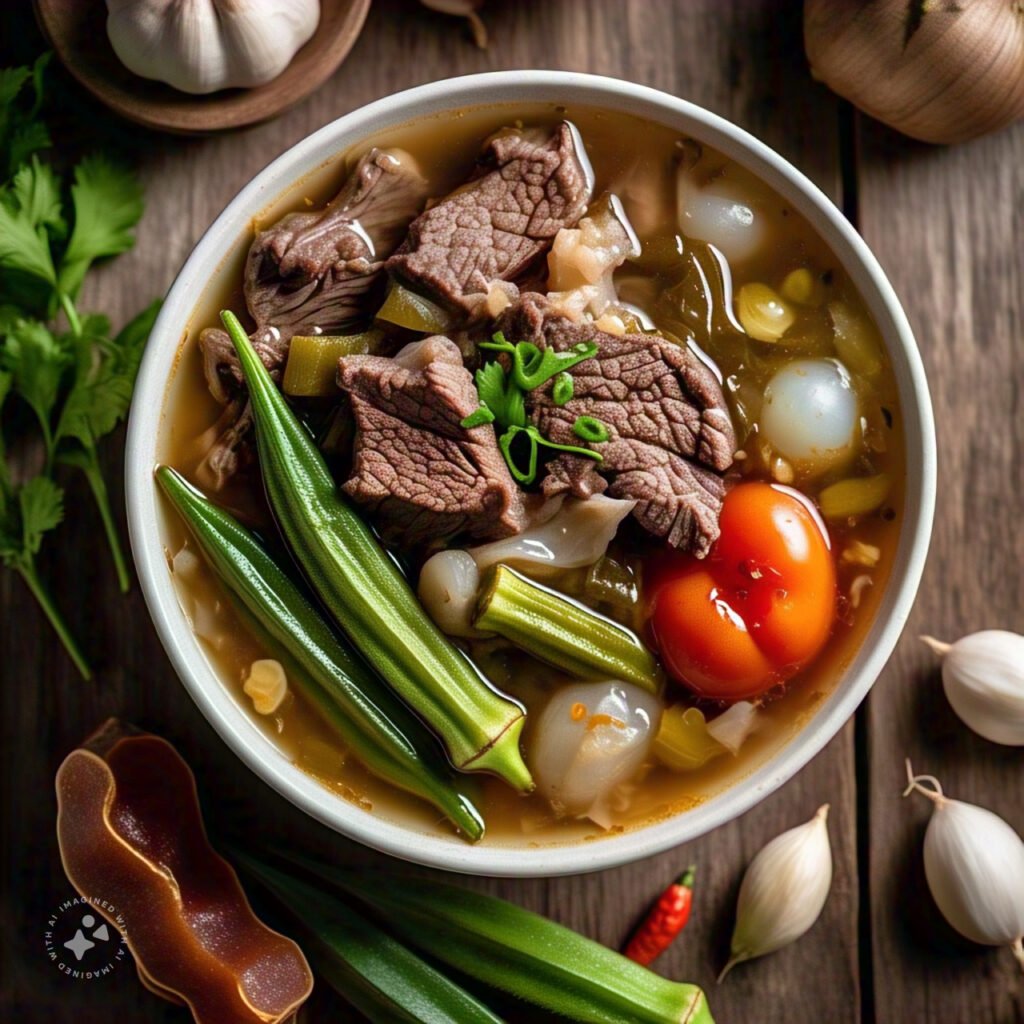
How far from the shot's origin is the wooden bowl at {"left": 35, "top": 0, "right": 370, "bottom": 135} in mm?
2418

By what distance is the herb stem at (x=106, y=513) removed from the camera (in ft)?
7.77

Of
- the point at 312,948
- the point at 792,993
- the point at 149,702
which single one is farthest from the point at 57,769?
the point at 792,993

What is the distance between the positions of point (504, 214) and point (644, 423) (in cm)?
47

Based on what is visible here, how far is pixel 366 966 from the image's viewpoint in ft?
7.89

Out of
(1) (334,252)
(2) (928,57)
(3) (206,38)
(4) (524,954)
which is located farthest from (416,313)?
(4) (524,954)

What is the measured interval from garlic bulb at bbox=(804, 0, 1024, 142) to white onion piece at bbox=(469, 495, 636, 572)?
1.04m

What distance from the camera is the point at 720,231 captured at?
2.23 metres

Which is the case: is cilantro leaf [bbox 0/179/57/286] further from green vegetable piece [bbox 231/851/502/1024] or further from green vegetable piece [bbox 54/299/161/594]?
green vegetable piece [bbox 231/851/502/1024]

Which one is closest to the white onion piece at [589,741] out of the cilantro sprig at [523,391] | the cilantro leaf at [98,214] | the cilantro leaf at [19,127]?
the cilantro sprig at [523,391]

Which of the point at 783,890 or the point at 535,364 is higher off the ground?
the point at 535,364

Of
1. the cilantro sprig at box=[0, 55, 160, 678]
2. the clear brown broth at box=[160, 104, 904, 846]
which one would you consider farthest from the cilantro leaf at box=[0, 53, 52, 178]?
the clear brown broth at box=[160, 104, 904, 846]

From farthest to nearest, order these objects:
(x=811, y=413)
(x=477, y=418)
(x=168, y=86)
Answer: (x=168, y=86) < (x=811, y=413) < (x=477, y=418)

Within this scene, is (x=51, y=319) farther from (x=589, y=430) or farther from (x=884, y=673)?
(x=884, y=673)

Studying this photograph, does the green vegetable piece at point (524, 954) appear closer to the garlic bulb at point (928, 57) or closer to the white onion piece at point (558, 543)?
the white onion piece at point (558, 543)
